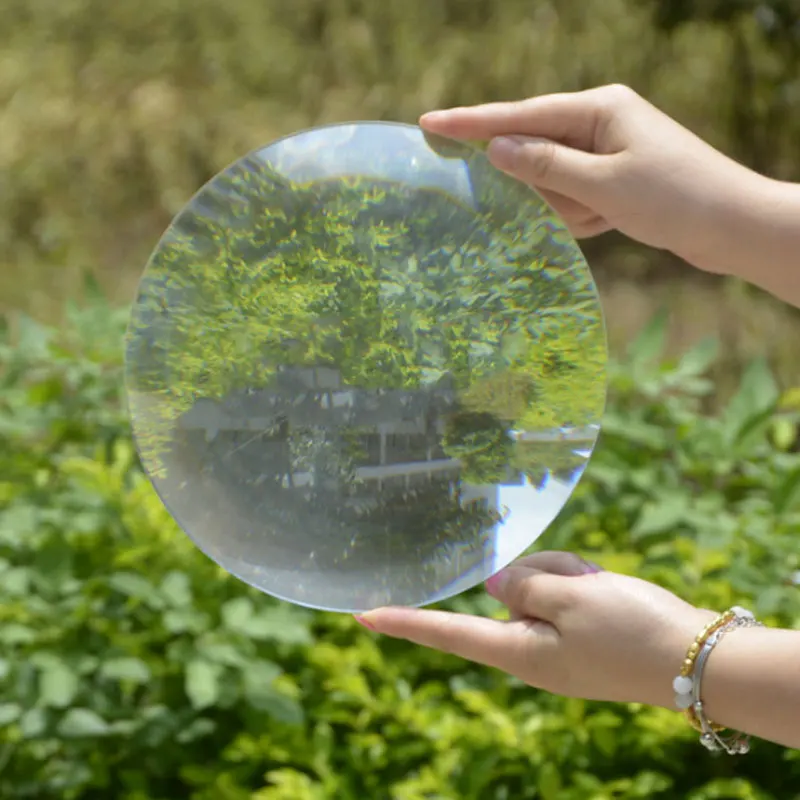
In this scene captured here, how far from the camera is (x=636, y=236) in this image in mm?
1527

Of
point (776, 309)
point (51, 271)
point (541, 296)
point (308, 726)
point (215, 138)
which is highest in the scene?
point (215, 138)

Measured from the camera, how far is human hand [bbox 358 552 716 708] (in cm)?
133

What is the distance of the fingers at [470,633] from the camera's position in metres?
1.41

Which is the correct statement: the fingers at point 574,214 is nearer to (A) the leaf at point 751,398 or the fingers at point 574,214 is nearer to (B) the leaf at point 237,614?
(B) the leaf at point 237,614

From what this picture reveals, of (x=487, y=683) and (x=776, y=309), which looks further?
(x=776, y=309)

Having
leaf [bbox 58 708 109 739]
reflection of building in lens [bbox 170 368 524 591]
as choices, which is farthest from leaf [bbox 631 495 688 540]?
leaf [bbox 58 708 109 739]

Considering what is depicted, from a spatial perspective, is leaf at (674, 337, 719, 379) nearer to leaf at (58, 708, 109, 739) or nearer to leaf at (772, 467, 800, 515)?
leaf at (772, 467, 800, 515)

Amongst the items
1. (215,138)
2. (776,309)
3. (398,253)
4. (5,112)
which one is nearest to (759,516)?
(398,253)

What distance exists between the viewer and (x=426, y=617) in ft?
4.67

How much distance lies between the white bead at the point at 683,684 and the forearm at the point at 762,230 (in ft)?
2.05

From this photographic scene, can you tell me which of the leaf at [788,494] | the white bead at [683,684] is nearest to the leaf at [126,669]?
the white bead at [683,684]

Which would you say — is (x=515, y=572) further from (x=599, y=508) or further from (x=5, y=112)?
(x=5, y=112)

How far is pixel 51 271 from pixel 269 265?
4.22 m

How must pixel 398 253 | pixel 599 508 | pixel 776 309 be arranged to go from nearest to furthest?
pixel 398 253, pixel 599 508, pixel 776 309
